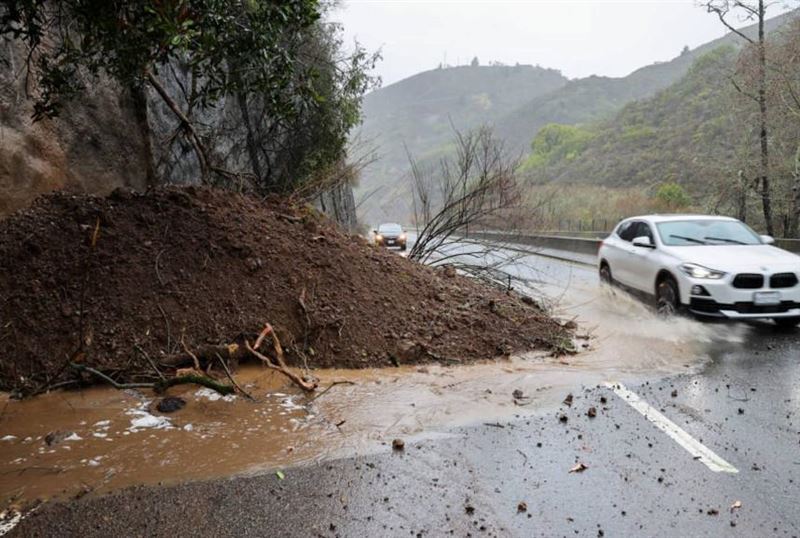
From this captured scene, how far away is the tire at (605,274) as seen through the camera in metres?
10.6

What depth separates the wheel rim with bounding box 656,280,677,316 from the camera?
790cm

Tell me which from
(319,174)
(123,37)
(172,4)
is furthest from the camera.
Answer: (319,174)

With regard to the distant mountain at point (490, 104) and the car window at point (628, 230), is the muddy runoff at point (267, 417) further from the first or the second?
the distant mountain at point (490, 104)

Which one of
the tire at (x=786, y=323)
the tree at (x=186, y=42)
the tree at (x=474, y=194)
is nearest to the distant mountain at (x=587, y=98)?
the tree at (x=474, y=194)

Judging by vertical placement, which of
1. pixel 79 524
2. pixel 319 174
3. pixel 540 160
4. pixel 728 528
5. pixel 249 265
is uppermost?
pixel 540 160

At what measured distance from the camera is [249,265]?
22.9ft

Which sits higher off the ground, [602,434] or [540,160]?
[540,160]

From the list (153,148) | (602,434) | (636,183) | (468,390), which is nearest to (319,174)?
(153,148)

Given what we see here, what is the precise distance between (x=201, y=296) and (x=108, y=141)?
5252 mm

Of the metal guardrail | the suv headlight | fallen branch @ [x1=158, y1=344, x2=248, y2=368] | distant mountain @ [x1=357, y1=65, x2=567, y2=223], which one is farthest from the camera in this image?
distant mountain @ [x1=357, y1=65, x2=567, y2=223]

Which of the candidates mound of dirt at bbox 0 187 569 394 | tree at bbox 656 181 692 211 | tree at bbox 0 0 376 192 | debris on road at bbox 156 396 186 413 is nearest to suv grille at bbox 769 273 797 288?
mound of dirt at bbox 0 187 569 394

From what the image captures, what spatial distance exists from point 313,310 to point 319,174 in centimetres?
683

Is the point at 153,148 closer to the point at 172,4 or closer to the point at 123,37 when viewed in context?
the point at 123,37

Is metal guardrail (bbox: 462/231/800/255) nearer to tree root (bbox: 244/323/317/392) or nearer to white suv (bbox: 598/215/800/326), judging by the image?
white suv (bbox: 598/215/800/326)
